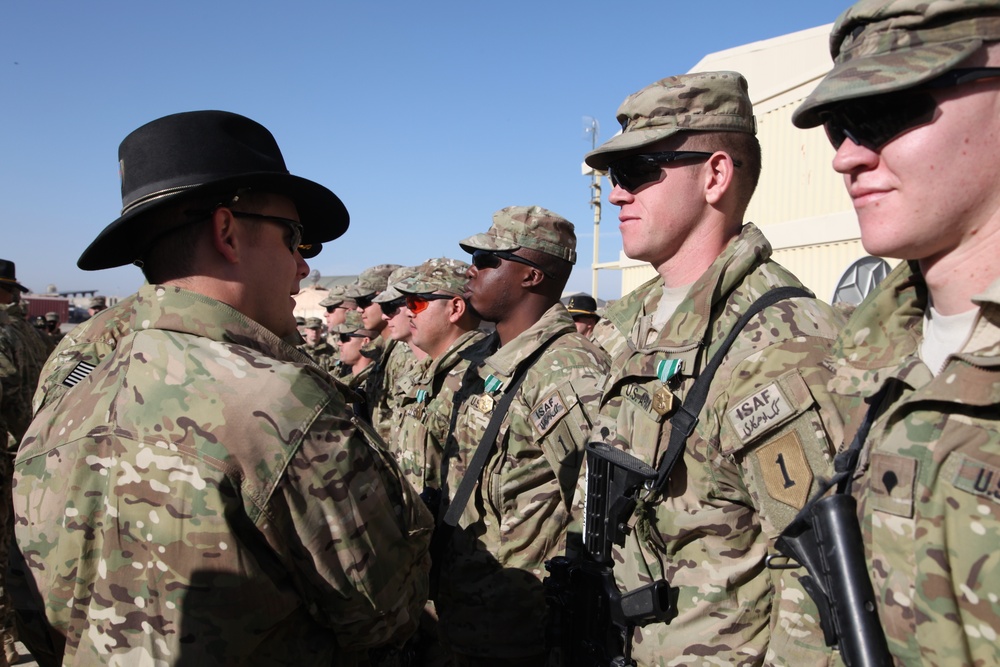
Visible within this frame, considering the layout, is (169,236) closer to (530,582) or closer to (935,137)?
(935,137)

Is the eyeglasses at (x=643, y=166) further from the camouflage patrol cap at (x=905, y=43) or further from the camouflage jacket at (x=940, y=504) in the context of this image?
the camouflage jacket at (x=940, y=504)

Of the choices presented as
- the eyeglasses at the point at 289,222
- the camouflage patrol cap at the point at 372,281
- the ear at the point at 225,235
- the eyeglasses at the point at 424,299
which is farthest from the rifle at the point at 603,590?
the camouflage patrol cap at the point at 372,281

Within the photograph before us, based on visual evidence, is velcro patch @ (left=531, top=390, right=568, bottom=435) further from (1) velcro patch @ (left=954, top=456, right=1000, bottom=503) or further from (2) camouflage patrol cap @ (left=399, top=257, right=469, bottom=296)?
(2) camouflage patrol cap @ (left=399, top=257, right=469, bottom=296)

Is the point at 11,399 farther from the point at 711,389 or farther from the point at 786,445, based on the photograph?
the point at 786,445

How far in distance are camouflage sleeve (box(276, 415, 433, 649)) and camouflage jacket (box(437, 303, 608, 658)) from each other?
4.83ft

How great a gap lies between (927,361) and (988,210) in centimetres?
35

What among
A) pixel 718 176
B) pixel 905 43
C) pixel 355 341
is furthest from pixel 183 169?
pixel 355 341

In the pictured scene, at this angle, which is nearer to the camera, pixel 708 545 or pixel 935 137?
pixel 935 137

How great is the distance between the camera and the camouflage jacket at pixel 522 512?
11.6 feet

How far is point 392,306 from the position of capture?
758 centimetres

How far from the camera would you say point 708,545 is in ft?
7.22

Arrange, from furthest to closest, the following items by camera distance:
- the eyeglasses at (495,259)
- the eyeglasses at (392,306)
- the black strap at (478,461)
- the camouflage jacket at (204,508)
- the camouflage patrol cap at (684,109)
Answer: the eyeglasses at (392,306) < the eyeglasses at (495,259) < the black strap at (478,461) < the camouflage patrol cap at (684,109) < the camouflage jacket at (204,508)

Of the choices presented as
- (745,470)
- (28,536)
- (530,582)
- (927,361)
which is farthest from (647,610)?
(28,536)

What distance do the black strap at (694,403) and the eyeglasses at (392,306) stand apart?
5462 mm
